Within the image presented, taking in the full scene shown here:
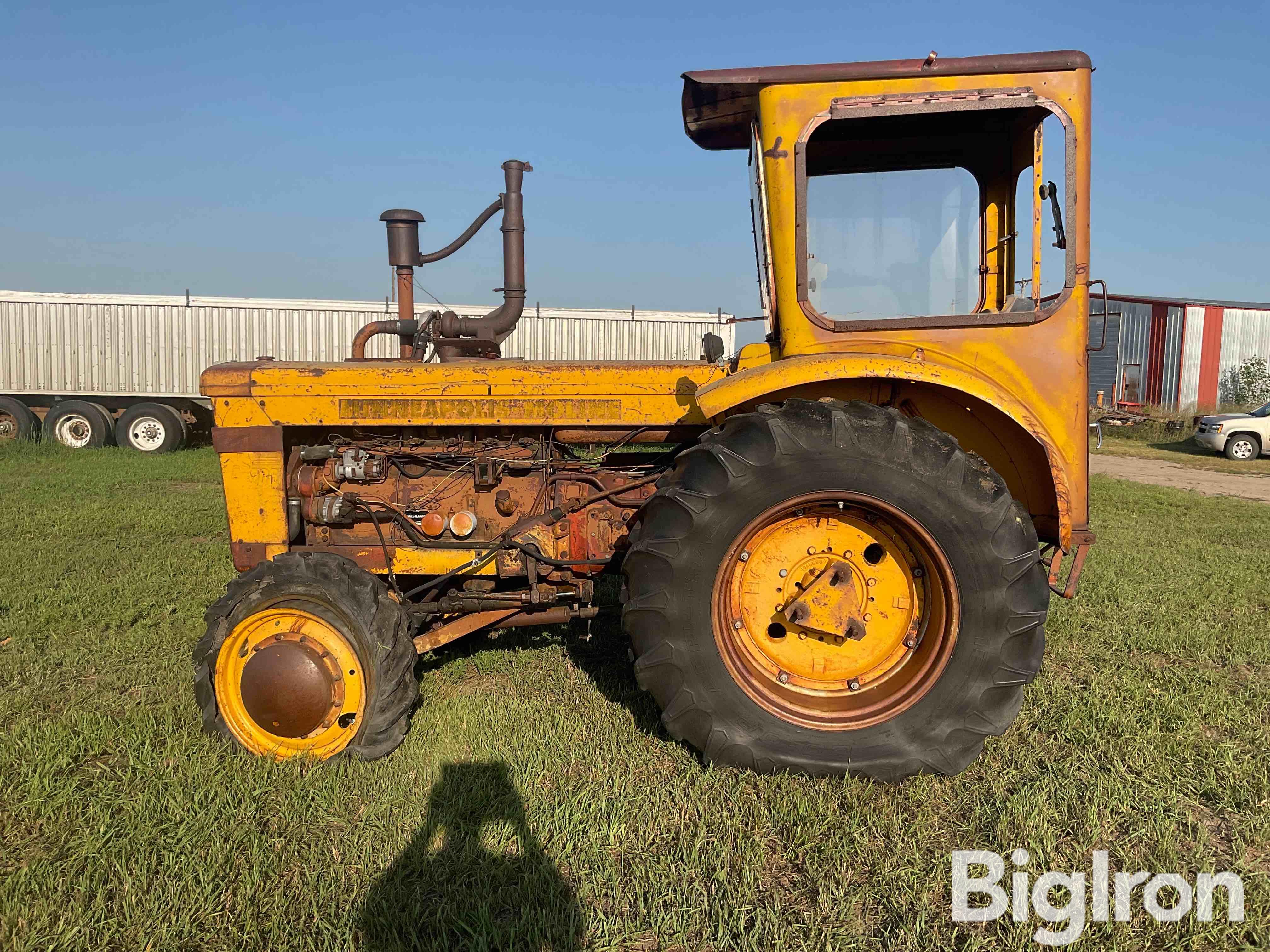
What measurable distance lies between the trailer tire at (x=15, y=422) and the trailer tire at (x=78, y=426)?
0.90 feet

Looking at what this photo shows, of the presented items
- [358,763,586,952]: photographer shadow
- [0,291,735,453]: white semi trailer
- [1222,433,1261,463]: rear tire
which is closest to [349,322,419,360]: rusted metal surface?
[358,763,586,952]: photographer shadow

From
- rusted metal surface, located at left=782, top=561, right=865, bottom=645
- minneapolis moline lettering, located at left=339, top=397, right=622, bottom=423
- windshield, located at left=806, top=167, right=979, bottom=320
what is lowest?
rusted metal surface, located at left=782, top=561, right=865, bottom=645

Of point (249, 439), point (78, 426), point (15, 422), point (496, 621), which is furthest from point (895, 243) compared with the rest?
point (15, 422)

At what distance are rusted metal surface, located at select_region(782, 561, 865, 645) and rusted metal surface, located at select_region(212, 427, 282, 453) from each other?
2.32 metres

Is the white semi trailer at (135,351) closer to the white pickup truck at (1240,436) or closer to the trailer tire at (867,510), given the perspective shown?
the white pickup truck at (1240,436)

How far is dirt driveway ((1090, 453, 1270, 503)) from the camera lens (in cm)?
1187

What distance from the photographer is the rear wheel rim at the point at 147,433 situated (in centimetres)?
1545

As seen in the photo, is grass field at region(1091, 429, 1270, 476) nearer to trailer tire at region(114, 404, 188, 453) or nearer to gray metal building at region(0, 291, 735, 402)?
gray metal building at region(0, 291, 735, 402)

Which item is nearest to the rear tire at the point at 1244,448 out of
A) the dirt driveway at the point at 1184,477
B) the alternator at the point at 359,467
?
the dirt driveway at the point at 1184,477

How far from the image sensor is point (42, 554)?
21.1 feet

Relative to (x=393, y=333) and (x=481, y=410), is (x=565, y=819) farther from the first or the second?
(x=393, y=333)

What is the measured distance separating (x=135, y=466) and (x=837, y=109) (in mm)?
12741

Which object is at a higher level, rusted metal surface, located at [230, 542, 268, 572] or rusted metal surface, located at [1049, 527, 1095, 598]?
rusted metal surface, located at [1049, 527, 1095, 598]

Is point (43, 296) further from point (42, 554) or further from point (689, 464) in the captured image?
point (689, 464)
